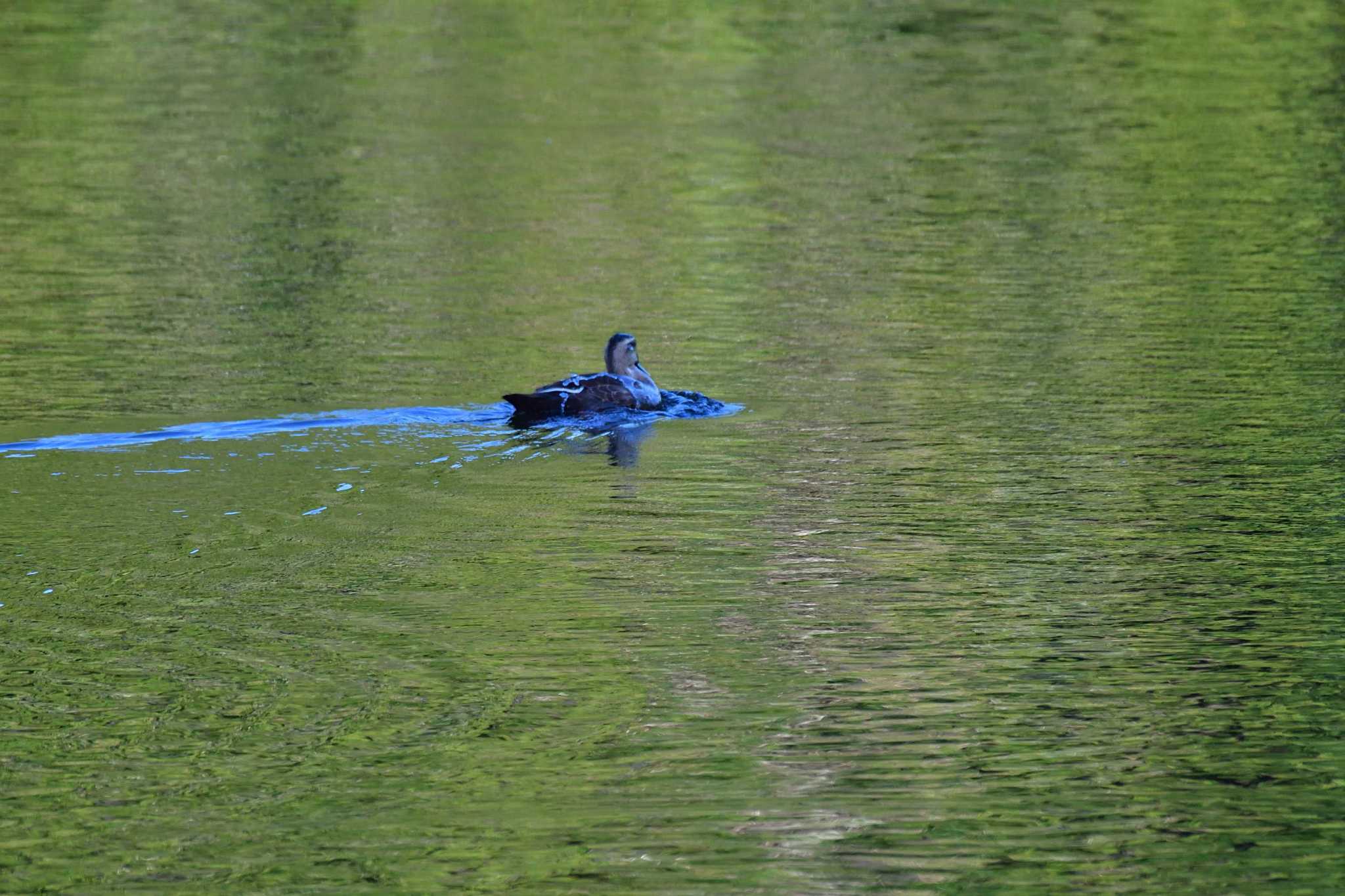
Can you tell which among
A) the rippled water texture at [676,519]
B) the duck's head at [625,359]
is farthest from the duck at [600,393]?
the rippled water texture at [676,519]

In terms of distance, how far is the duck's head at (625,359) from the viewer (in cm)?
1712

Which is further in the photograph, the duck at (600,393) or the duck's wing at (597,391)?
the duck's wing at (597,391)

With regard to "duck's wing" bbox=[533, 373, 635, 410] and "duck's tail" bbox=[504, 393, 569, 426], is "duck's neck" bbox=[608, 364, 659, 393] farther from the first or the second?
"duck's tail" bbox=[504, 393, 569, 426]

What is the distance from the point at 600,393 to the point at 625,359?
0.53 metres

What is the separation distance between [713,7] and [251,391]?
3750 cm

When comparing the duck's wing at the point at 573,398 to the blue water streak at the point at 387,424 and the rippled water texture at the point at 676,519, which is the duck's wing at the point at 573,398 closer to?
the blue water streak at the point at 387,424

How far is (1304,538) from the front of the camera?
13.0 meters

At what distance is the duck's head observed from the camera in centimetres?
1712

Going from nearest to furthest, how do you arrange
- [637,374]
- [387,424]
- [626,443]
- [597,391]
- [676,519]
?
[676,519]
[387,424]
[626,443]
[597,391]
[637,374]

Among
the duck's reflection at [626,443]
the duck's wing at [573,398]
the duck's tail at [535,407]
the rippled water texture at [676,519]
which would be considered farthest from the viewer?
the duck's wing at [573,398]

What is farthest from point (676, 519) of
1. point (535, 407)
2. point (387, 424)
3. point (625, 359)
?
point (625, 359)

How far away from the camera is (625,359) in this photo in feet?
56.5

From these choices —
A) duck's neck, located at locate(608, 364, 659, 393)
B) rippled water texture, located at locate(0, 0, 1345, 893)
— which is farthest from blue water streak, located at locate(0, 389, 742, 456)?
duck's neck, located at locate(608, 364, 659, 393)

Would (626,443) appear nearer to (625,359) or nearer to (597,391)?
(597,391)
